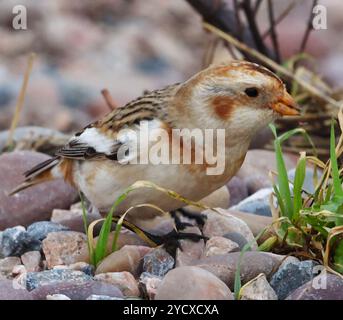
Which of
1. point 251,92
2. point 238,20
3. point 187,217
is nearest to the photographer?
point 251,92

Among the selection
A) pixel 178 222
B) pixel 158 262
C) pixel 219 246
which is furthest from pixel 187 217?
pixel 158 262

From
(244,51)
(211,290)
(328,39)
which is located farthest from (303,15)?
(211,290)

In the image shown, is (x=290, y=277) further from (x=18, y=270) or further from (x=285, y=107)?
(x=18, y=270)

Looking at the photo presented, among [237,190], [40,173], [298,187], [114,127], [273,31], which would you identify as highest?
[273,31]

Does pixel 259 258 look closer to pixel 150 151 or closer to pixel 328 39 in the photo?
pixel 150 151

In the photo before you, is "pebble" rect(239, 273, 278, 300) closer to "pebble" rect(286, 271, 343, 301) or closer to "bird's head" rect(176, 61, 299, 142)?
"pebble" rect(286, 271, 343, 301)

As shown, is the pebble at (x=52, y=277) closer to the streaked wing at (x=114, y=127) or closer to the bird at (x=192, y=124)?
the bird at (x=192, y=124)
